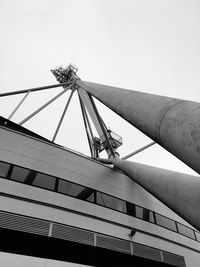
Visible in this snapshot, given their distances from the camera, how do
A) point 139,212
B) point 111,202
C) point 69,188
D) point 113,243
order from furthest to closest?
point 139,212 → point 111,202 → point 69,188 → point 113,243

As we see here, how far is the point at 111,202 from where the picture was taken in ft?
47.1

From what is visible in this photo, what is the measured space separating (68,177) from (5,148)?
4073 mm

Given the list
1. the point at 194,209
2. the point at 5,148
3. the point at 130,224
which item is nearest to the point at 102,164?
the point at 130,224

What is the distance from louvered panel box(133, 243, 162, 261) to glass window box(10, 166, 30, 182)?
757 centimetres

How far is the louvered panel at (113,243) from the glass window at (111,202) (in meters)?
1.99

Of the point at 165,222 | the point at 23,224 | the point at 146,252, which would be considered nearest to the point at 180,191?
the point at 23,224

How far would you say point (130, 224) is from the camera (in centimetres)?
1392

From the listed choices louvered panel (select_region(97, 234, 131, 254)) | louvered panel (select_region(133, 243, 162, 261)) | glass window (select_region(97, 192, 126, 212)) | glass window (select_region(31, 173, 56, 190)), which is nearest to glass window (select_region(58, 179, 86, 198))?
glass window (select_region(31, 173, 56, 190))

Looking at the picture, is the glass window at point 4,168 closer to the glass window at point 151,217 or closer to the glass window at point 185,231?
the glass window at point 151,217

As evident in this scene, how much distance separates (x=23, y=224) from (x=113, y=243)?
513cm

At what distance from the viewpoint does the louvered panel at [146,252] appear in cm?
1294

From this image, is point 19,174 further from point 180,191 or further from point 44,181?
point 180,191

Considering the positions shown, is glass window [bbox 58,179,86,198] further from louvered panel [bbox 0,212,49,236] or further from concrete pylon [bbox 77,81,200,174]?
concrete pylon [bbox 77,81,200,174]

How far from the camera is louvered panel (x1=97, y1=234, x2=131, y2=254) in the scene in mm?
11938
